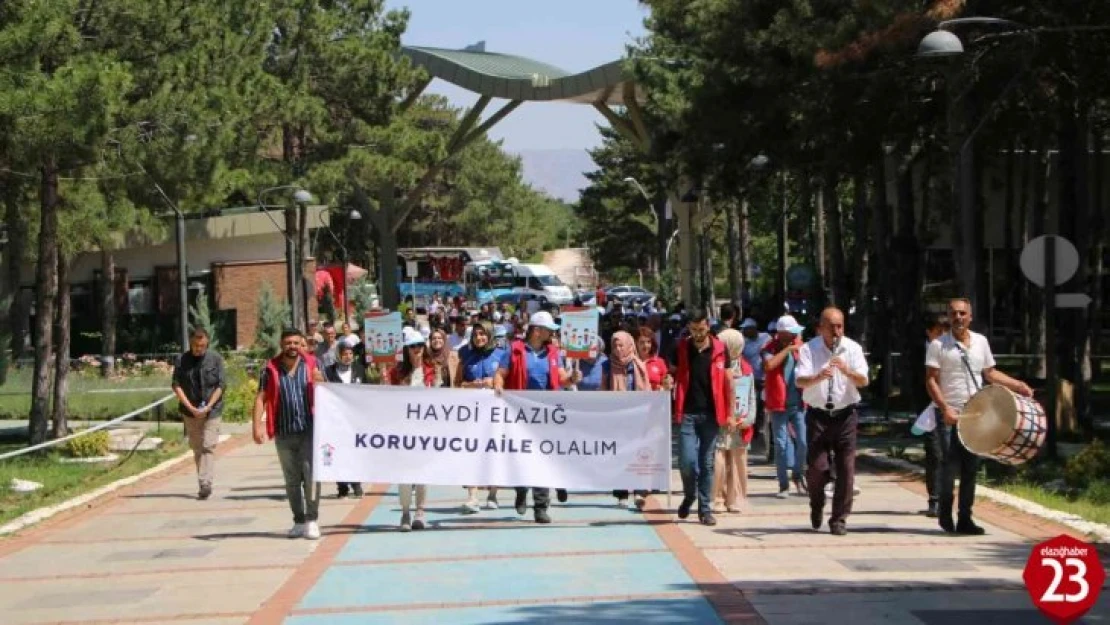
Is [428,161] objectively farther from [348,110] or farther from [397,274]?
[397,274]

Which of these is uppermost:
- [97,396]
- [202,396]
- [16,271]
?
[16,271]

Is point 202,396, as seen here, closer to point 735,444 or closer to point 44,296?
point 735,444

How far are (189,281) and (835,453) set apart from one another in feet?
142

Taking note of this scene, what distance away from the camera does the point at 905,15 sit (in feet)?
71.3

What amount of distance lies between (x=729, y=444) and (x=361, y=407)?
321 cm

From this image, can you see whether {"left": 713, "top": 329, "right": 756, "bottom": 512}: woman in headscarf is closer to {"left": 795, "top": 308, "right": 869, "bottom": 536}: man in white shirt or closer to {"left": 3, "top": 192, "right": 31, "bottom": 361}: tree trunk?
{"left": 795, "top": 308, "right": 869, "bottom": 536}: man in white shirt

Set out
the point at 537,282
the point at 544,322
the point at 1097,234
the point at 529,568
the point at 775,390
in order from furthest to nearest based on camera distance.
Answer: the point at 537,282 < the point at 1097,234 < the point at 775,390 < the point at 544,322 < the point at 529,568

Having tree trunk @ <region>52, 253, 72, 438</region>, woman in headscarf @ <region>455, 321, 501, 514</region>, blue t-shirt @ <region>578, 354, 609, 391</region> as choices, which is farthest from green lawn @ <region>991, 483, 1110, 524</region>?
tree trunk @ <region>52, 253, 72, 438</region>

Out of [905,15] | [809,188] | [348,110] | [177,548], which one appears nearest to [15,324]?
[348,110]

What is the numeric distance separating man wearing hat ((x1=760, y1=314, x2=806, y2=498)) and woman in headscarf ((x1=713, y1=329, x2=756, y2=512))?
51 centimetres

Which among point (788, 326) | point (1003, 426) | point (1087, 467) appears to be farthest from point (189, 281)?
point (1003, 426)

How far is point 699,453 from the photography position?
14.1 metres

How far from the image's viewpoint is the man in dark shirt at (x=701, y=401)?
45.6 ft

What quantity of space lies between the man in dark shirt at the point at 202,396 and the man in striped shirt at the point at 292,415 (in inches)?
164
